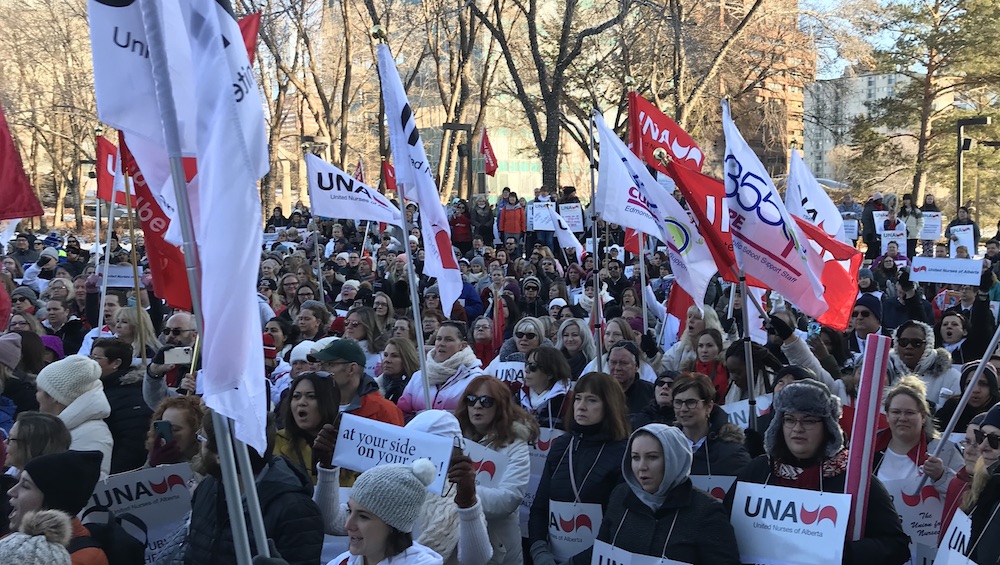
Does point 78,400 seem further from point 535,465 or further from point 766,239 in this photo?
point 766,239

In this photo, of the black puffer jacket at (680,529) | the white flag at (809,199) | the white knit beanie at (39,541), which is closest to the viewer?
the white knit beanie at (39,541)

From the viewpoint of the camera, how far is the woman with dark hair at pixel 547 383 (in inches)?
261

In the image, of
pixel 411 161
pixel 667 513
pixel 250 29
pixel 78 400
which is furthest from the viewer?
pixel 411 161

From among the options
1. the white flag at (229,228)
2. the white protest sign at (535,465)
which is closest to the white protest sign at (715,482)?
the white protest sign at (535,465)

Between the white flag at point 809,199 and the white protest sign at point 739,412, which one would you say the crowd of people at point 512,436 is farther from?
the white flag at point 809,199

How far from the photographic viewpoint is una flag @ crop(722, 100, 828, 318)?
6.42 meters

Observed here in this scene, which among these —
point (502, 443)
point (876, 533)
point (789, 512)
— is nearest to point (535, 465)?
point (502, 443)

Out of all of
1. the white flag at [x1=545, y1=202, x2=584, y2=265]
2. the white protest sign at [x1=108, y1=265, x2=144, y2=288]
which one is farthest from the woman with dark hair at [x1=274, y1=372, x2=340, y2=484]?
the white flag at [x1=545, y1=202, x2=584, y2=265]

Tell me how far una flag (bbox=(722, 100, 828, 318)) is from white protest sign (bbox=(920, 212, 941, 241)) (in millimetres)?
14705

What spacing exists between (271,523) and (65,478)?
30.7 inches

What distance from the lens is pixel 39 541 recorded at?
3.06 metres

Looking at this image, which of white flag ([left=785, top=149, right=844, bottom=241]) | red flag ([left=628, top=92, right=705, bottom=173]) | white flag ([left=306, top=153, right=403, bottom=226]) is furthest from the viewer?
white flag ([left=306, top=153, right=403, bottom=226])

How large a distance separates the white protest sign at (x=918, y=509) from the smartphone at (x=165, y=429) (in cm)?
357

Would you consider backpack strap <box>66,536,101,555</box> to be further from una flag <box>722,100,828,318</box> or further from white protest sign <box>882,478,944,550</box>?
una flag <box>722,100,828,318</box>
